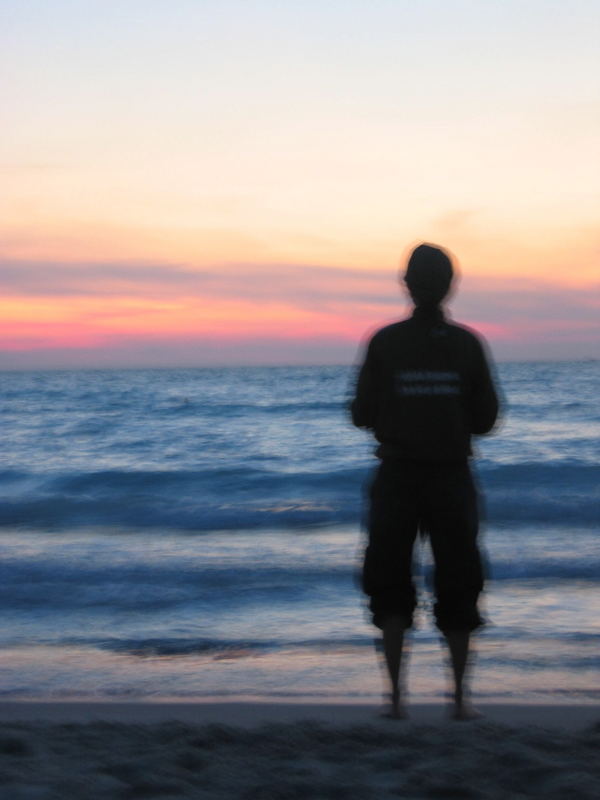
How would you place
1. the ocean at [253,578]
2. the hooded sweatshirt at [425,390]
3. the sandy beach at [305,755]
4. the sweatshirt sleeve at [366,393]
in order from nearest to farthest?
the sandy beach at [305,755], the hooded sweatshirt at [425,390], the sweatshirt sleeve at [366,393], the ocean at [253,578]

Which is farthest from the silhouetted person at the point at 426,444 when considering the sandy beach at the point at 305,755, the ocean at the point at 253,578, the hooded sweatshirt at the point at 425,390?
the ocean at the point at 253,578

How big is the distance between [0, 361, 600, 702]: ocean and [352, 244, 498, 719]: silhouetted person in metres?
1.00

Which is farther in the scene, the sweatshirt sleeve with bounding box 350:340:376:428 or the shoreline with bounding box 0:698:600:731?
the shoreline with bounding box 0:698:600:731

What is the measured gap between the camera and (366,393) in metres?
3.50

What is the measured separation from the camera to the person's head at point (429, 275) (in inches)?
137

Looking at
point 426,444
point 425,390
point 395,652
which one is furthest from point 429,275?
point 395,652

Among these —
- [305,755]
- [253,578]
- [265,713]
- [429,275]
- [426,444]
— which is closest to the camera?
[305,755]

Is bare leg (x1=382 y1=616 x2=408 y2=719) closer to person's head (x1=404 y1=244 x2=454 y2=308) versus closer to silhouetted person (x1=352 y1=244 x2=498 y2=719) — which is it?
silhouetted person (x1=352 y1=244 x2=498 y2=719)

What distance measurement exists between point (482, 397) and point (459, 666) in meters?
1.01

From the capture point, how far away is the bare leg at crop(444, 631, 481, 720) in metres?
3.55

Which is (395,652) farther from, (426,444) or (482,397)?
(482,397)

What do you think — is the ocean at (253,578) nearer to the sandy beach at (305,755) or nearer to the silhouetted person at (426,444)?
the sandy beach at (305,755)

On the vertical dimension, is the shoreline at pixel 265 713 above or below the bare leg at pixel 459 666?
below

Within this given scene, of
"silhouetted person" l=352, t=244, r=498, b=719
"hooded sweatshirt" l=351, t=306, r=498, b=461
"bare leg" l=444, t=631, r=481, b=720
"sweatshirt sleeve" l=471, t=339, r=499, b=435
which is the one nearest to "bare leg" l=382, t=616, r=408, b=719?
"silhouetted person" l=352, t=244, r=498, b=719
